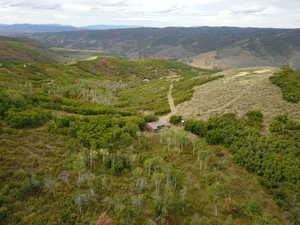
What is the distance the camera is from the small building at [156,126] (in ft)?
110

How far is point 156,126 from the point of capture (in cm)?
3434

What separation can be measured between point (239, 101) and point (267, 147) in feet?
48.9

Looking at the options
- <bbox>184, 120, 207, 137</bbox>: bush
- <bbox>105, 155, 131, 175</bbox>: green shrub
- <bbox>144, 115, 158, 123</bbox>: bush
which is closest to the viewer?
<bbox>105, 155, 131, 175</bbox>: green shrub

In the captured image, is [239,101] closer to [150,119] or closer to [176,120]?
[176,120]

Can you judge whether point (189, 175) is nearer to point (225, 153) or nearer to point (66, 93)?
point (225, 153)

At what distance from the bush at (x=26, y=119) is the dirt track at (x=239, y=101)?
23.0m

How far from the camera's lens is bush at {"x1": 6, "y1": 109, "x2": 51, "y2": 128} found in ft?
87.1

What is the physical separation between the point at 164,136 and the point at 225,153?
813cm

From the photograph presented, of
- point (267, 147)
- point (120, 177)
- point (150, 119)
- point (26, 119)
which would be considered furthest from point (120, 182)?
point (150, 119)

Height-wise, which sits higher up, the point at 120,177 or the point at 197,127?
the point at 197,127

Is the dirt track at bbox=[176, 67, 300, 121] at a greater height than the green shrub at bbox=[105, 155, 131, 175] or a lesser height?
greater

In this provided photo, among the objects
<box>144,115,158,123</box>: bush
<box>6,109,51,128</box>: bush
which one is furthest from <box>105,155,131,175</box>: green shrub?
<box>144,115,158,123</box>: bush

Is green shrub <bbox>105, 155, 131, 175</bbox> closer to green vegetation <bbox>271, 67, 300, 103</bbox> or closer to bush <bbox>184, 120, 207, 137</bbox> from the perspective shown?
bush <bbox>184, 120, 207, 137</bbox>

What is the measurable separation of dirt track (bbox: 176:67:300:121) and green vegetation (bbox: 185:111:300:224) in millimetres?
2867
